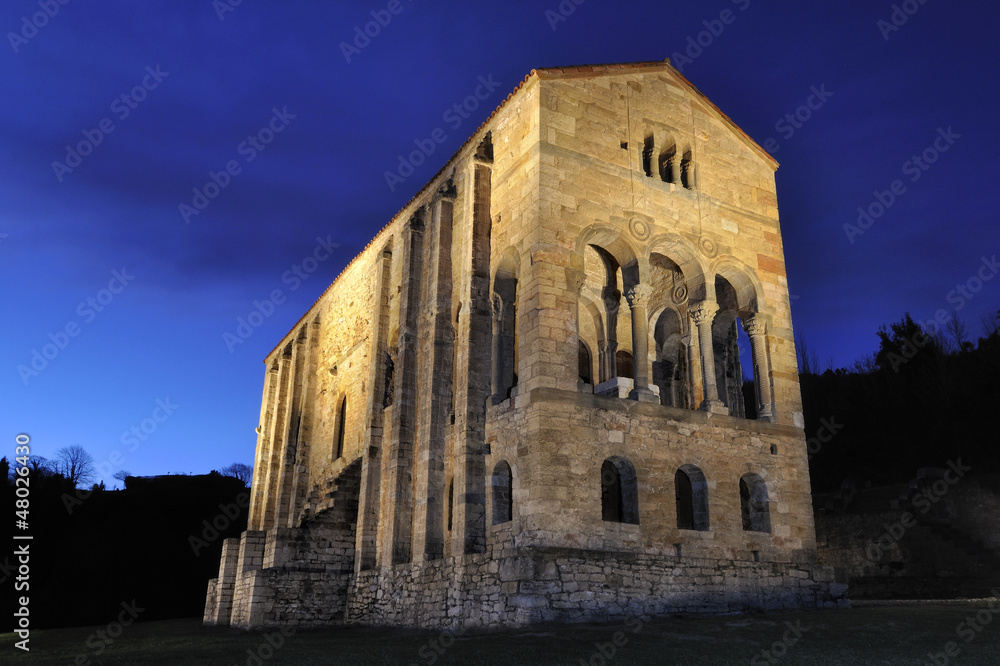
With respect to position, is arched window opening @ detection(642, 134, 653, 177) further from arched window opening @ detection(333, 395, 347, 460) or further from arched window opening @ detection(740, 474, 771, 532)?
arched window opening @ detection(333, 395, 347, 460)

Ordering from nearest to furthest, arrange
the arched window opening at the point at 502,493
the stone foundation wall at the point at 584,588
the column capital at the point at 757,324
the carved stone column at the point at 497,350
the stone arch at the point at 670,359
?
the stone foundation wall at the point at 584,588
the arched window opening at the point at 502,493
the carved stone column at the point at 497,350
the column capital at the point at 757,324
the stone arch at the point at 670,359

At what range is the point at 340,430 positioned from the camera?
2359cm

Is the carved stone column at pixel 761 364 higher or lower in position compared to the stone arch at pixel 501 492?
higher

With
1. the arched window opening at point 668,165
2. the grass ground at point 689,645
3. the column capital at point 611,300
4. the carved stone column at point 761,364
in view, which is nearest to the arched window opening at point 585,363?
the column capital at point 611,300

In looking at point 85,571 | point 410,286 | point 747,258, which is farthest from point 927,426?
point 85,571

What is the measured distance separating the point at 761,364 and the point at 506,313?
18.7 ft

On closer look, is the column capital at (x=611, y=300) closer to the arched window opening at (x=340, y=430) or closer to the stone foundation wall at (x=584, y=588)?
the stone foundation wall at (x=584, y=588)

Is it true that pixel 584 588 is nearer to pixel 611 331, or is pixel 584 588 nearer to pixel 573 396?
pixel 573 396

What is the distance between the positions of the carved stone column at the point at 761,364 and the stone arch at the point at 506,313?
17.2ft

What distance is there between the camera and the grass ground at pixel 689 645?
27.0 ft

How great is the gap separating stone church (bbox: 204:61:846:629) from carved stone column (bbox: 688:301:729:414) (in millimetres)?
50

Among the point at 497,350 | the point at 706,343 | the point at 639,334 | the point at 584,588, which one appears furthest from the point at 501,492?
the point at 706,343

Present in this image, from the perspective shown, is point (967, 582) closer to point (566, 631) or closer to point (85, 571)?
point (566, 631)

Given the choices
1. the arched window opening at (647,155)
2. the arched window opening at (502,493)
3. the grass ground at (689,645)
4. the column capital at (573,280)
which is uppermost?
the arched window opening at (647,155)
